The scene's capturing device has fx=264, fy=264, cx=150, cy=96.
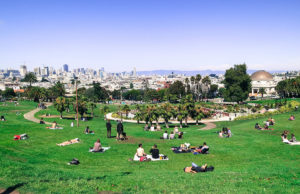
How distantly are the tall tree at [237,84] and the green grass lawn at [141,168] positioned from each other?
267 ft

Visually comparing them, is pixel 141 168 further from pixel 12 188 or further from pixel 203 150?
pixel 12 188

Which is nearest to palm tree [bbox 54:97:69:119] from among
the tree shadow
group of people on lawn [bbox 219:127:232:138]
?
group of people on lawn [bbox 219:127:232:138]

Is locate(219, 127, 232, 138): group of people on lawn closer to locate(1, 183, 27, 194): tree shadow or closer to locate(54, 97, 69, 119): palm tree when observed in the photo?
locate(1, 183, 27, 194): tree shadow

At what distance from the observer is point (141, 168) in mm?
15695

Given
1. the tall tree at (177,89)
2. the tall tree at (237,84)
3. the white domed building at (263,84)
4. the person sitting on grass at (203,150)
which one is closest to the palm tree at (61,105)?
the person sitting on grass at (203,150)

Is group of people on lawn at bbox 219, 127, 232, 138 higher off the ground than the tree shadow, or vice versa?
the tree shadow

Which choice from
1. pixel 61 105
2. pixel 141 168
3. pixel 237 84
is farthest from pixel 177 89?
pixel 141 168

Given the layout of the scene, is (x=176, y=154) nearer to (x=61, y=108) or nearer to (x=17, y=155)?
(x=17, y=155)

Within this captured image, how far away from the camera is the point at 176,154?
1953 centimetres

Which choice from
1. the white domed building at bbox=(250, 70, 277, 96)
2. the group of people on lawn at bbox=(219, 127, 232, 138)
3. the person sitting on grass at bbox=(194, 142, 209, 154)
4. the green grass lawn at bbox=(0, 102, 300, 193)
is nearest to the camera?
the green grass lawn at bbox=(0, 102, 300, 193)

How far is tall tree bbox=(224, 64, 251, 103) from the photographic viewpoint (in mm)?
102125

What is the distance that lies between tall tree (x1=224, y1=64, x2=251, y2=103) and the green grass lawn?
267 ft

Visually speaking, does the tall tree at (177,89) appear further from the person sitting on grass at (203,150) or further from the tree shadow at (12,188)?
the tree shadow at (12,188)

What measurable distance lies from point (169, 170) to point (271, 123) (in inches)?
1025
